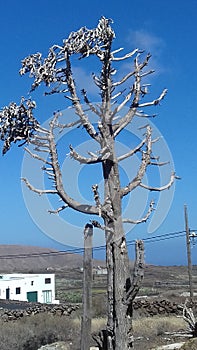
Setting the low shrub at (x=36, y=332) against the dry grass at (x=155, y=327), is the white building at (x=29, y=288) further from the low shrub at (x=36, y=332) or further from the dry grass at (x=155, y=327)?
the dry grass at (x=155, y=327)

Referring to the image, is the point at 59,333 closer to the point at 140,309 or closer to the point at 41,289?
the point at 140,309

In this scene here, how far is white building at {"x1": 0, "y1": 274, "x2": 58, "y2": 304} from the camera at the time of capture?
56250 mm

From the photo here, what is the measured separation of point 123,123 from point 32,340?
13431mm

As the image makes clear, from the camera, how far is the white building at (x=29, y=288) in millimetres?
56250

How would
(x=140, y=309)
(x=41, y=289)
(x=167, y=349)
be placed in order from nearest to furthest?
(x=167, y=349) < (x=140, y=309) < (x=41, y=289)

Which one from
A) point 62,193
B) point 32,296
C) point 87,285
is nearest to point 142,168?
point 62,193

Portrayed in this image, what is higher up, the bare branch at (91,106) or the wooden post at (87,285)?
the bare branch at (91,106)

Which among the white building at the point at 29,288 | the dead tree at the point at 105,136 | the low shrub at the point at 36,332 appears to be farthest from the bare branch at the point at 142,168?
the white building at the point at 29,288

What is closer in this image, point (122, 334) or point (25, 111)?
point (122, 334)

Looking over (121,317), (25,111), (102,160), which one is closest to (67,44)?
(25,111)

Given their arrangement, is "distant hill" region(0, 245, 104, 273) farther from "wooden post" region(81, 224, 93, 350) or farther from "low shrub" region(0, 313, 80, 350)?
"wooden post" region(81, 224, 93, 350)

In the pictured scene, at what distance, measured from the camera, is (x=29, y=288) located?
190 feet

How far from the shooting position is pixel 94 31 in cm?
795

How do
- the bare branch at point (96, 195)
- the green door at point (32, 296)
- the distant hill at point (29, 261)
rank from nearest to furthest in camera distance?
the bare branch at point (96, 195) → the green door at point (32, 296) → the distant hill at point (29, 261)
